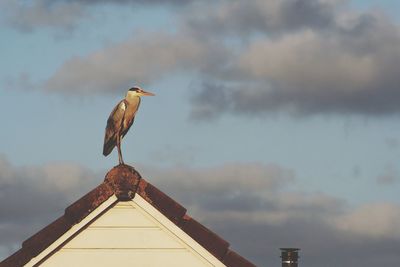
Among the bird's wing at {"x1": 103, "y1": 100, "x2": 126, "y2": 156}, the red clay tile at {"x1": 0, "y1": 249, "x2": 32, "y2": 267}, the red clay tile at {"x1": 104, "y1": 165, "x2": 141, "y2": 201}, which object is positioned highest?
the bird's wing at {"x1": 103, "y1": 100, "x2": 126, "y2": 156}

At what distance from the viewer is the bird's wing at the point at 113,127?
1212cm

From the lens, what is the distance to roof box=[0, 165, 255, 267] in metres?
10.7

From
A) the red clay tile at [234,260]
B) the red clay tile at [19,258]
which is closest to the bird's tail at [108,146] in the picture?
the red clay tile at [19,258]

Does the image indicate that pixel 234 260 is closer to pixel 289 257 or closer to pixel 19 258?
pixel 19 258

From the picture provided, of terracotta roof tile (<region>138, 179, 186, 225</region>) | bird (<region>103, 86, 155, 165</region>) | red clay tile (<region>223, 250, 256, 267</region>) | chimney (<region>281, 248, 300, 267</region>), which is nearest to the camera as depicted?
red clay tile (<region>223, 250, 256, 267</region>)

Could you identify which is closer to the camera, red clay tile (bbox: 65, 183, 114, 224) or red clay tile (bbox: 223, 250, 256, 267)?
red clay tile (bbox: 223, 250, 256, 267)

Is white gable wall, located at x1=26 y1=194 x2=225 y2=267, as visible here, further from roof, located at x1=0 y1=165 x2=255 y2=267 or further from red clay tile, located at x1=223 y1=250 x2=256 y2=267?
red clay tile, located at x1=223 y1=250 x2=256 y2=267

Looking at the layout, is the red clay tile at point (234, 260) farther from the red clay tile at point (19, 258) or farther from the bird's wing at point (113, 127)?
the bird's wing at point (113, 127)

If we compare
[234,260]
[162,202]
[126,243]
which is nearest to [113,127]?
[162,202]

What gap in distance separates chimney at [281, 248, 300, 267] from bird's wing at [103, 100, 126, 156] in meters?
4.17

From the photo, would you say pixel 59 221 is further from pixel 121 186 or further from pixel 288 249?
pixel 288 249

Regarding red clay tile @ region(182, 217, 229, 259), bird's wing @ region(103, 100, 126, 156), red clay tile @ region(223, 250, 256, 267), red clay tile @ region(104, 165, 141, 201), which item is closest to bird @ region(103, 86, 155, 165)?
bird's wing @ region(103, 100, 126, 156)

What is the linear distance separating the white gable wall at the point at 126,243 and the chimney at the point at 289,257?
4381 mm

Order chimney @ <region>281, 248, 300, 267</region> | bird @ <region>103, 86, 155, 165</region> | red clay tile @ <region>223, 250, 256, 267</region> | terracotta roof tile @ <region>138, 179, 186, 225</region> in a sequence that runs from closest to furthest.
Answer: red clay tile @ <region>223, 250, 256, 267</region>
terracotta roof tile @ <region>138, 179, 186, 225</region>
bird @ <region>103, 86, 155, 165</region>
chimney @ <region>281, 248, 300, 267</region>
